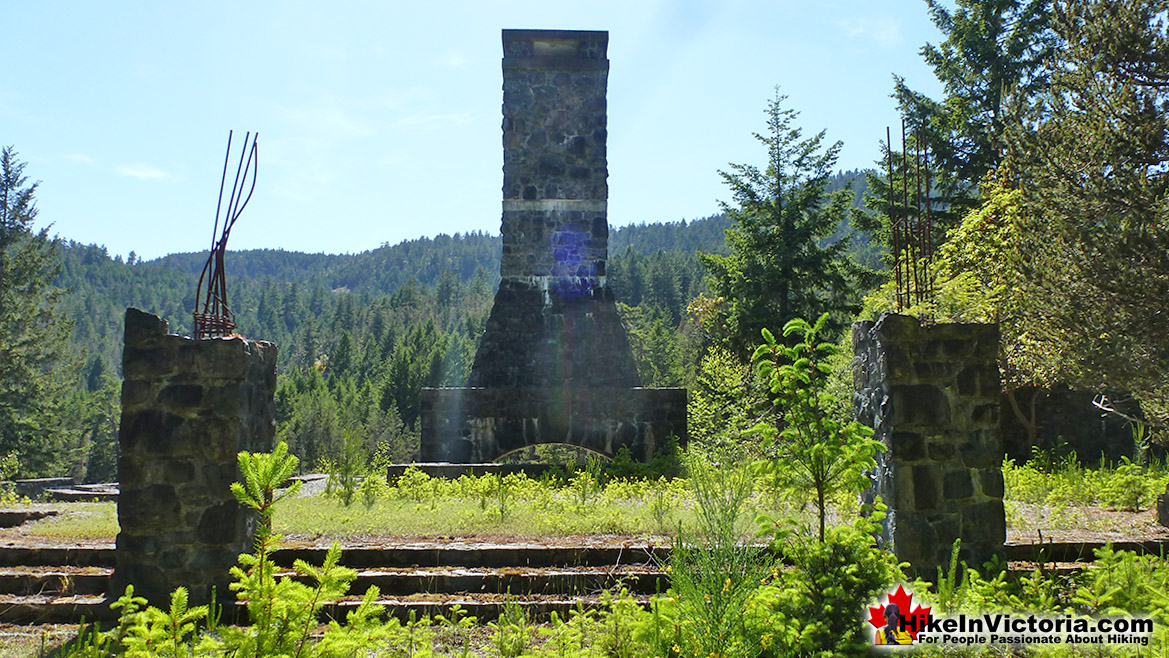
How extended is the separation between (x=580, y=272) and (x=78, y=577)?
9395 millimetres

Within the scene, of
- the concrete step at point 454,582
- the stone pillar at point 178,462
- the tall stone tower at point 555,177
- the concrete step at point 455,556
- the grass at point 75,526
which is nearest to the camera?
the stone pillar at point 178,462

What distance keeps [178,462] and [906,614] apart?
4.89 metres

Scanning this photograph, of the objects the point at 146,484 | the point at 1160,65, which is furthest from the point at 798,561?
the point at 1160,65

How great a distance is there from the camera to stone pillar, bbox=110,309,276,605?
5.55 meters

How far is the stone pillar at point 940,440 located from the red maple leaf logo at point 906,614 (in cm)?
112

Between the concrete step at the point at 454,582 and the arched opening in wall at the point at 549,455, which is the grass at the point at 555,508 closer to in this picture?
the concrete step at the point at 454,582

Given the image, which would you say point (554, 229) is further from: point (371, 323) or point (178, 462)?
point (371, 323)

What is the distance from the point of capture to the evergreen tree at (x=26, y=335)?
2656 centimetres

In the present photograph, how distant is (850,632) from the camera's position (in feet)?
12.9

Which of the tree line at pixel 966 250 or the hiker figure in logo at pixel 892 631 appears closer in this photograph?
the hiker figure in logo at pixel 892 631

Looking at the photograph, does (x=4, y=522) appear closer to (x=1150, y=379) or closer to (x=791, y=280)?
(x=1150, y=379)

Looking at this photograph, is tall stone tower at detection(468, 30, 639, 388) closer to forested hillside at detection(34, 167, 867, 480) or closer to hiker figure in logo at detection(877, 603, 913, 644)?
forested hillside at detection(34, 167, 867, 480)

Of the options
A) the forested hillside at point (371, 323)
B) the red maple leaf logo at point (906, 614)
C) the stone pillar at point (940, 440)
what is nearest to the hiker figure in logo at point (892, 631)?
the red maple leaf logo at point (906, 614)

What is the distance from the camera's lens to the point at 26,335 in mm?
27422
